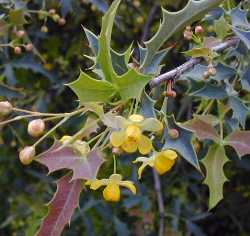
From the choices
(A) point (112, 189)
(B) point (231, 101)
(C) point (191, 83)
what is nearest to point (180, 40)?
(C) point (191, 83)

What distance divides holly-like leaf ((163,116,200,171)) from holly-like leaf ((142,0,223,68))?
0.13 metres

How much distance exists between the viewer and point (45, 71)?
210 centimetres

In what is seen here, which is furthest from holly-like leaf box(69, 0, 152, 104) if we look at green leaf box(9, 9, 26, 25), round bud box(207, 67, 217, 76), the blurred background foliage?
the blurred background foliage

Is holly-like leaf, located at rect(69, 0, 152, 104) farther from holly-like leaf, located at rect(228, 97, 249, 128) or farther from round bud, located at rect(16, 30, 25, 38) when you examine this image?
round bud, located at rect(16, 30, 25, 38)

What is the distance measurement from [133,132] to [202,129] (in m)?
0.25

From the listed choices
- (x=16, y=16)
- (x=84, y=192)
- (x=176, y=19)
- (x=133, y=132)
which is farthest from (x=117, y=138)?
(x=84, y=192)

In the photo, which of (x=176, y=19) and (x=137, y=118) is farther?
(x=176, y=19)

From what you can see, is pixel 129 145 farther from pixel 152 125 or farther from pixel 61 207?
pixel 61 207

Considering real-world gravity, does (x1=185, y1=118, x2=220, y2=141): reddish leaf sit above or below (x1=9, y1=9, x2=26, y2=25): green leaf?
below

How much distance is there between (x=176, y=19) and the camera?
41.6 inches

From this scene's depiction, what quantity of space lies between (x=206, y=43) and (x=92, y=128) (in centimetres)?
37

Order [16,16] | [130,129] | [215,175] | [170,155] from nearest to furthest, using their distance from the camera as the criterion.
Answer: [130,129] < [170,155] < [215,175] < [16,16]

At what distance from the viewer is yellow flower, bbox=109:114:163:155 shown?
0.94 m

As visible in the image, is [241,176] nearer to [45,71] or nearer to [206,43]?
[45,71]
